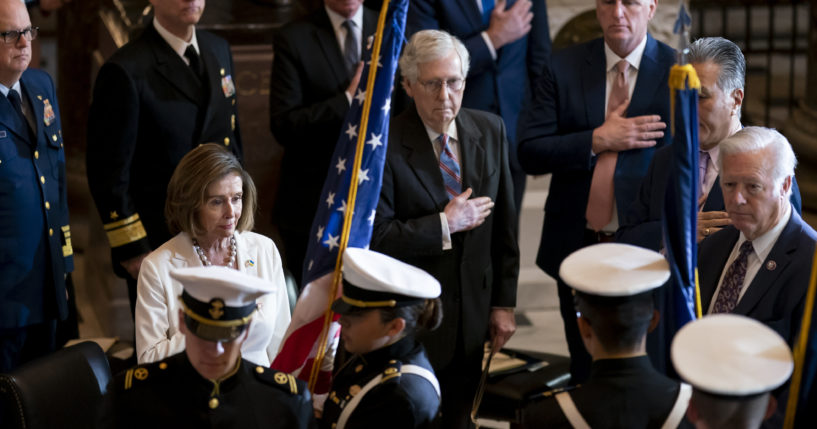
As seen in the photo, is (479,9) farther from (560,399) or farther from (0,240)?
(560,399)

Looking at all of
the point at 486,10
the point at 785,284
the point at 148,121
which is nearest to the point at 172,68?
the point at 148,121

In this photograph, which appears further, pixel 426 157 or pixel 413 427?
pixel 426 157

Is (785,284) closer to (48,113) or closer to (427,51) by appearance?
(427,51)

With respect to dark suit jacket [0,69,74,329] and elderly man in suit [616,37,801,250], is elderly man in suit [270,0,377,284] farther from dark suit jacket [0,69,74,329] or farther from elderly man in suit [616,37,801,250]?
elderly man in suit [616,37,801,250]

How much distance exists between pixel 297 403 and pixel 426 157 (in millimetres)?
1260

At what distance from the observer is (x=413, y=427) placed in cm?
244

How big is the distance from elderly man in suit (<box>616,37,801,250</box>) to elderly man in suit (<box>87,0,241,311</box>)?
1.62m

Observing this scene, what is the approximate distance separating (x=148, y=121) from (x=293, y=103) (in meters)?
0.65

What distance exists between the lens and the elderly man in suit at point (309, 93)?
4.25m

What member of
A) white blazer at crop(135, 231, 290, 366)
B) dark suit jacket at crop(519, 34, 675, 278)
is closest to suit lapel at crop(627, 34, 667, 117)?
dark suit jacket at crop(519, 34, 675, 278)

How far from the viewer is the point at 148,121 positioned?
3873 millimetres

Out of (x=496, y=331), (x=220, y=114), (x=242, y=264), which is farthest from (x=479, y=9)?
(x=242, y=264)

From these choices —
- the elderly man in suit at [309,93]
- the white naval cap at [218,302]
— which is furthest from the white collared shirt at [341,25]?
the white naval cap at [218,302]

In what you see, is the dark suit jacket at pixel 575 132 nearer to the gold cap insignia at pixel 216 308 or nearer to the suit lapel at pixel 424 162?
the suit lapel at pixel 424 162
